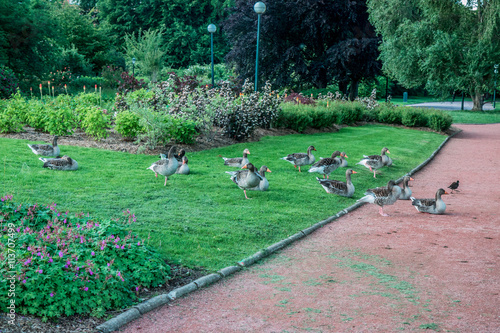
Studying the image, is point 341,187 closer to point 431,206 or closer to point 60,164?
point 431,206

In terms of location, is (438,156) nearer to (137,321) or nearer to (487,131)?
(487,131)

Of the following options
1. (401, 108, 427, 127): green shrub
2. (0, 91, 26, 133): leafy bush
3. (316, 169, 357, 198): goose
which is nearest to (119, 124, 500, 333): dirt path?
(316, 169, 357, 198): goose

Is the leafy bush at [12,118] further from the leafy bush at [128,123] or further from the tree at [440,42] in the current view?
the tree at [440,42]

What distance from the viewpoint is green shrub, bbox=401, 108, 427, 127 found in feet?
83.6

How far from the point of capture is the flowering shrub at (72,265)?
4449mm

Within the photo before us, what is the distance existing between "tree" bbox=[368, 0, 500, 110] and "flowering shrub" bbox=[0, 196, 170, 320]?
1167 inches

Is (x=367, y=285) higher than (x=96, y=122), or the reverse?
(x=96, y=122)

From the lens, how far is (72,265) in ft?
15.9

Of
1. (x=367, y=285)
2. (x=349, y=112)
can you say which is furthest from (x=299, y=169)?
(x=349, y=112)

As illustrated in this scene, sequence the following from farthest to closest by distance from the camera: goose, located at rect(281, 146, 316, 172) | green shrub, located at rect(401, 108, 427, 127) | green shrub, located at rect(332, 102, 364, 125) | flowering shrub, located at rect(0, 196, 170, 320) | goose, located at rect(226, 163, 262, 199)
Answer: green shrub, located at rect(401, 108, 427, 127) → green shrub, located at rect(332, 102, 364, 125) → goose, located at rect(281, 146, 316, 172) → goose, located at rect(226, 163, 262, 199) → flowering shrub, located at rect(0, 196, 170, 320)

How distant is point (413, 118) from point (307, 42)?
41.9 ft

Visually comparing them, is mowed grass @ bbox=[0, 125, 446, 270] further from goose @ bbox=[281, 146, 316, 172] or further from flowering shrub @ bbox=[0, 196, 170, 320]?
flowering shrub @ bbox=[0, 196, 170, 320]

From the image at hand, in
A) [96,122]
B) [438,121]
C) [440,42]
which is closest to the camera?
[96,122]

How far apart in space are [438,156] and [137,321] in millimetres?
15357
